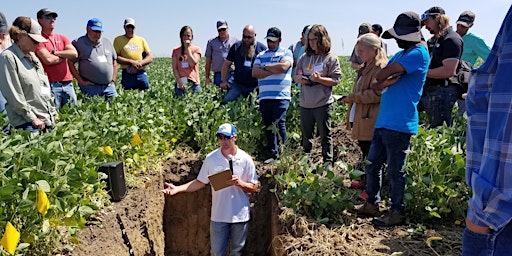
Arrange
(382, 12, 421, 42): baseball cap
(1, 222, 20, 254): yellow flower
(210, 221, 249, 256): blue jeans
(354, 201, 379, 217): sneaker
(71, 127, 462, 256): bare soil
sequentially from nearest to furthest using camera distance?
(1, 222, 20, 254): yellow flower, (71, 127, 462, 256): bare soil, (382, 12, 421, 42): baseball cap, (354, 201, 379, 217): sneaker, (210, 221, 249, 256): blue jeans

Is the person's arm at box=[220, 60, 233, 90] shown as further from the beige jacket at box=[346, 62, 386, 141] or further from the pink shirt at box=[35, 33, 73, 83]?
the beige jacket at box=[346, 62, 386, 141]

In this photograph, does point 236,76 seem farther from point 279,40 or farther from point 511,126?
point 511,126

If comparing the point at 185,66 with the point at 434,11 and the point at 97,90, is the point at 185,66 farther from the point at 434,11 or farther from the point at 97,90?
the point at 434,11

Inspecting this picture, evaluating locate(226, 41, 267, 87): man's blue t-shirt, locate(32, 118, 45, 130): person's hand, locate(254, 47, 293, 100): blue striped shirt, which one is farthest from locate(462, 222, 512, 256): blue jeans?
locate(226, 41, 267, 87): man's blue t-shirt

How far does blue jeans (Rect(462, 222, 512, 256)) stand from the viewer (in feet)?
4.56

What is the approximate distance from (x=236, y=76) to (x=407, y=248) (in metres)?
4.08

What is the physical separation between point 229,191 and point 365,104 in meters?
1.64

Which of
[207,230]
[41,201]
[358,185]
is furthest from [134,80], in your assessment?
[41,201]

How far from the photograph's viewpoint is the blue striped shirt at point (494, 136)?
1323mm

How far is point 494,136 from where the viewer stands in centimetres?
137

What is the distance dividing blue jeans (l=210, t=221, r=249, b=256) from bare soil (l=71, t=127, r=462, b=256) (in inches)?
14.6

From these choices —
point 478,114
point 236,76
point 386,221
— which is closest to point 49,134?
point 386,221

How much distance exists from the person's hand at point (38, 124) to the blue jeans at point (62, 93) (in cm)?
173

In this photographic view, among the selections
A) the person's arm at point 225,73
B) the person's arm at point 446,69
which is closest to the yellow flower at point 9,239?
the person's arm at point 446,69
